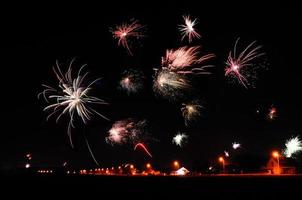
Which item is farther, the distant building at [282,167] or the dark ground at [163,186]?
the distant building at [282,167]

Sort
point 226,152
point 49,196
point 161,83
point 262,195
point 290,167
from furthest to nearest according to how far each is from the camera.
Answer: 1. point 226,152
2. point 290,167
3. point 161,83
4. point 49,196
5. point 262,195

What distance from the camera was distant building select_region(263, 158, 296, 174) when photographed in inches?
1951

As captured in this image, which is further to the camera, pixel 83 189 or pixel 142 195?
pixel 83 189

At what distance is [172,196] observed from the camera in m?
13.9

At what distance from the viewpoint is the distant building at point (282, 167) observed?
49562mm

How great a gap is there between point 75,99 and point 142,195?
53.0 feet

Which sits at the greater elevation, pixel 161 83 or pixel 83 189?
pixel 161 83

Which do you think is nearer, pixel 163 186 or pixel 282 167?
pixel 163 186

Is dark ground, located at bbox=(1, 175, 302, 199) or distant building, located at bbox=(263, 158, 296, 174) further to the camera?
distant building, located at bbox=(263, 158, 296, 174)

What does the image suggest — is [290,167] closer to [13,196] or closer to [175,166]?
[175,166]

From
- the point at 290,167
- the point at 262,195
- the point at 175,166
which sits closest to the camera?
the point at 262,195

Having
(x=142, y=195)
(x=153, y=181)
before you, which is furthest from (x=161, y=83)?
(x=142, y=195)

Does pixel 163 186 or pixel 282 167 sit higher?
pixel 282 167

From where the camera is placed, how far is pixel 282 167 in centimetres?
5172
